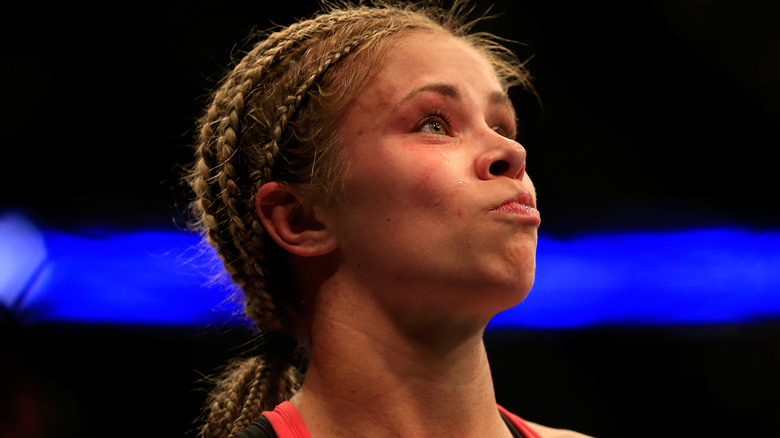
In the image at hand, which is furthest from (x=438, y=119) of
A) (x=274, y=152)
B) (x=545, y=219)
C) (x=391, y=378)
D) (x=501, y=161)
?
(x=545, y=219)

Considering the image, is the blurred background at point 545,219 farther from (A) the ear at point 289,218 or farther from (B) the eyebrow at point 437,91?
(B) the eyebrow at point 437,91

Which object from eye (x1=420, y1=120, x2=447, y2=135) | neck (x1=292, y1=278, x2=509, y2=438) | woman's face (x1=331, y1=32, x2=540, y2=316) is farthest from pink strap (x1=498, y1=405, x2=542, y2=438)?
eye (x1=420, y1=120, x2=447, y2=135)

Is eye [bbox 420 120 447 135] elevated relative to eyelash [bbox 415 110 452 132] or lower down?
lower down

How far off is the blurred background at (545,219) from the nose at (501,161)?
0.70 m

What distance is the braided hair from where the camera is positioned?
110cm

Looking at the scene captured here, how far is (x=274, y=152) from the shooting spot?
1111mm

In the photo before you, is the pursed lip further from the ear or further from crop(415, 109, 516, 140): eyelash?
the ear

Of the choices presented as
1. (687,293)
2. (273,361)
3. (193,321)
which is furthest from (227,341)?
(687,293)

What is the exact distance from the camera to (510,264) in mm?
963

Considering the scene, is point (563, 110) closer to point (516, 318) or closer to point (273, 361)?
point (516, 318)

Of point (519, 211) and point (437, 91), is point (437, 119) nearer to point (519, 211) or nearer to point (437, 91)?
point (437, 91)

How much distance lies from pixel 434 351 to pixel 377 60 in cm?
49

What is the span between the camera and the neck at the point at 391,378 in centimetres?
103

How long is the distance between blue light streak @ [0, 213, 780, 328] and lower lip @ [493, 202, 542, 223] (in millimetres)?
734
